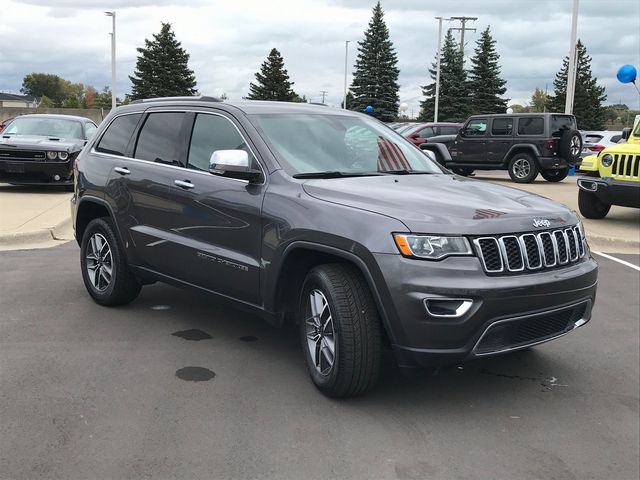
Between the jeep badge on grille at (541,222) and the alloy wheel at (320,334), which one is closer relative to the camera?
the jeep badge on grille at (541,222)

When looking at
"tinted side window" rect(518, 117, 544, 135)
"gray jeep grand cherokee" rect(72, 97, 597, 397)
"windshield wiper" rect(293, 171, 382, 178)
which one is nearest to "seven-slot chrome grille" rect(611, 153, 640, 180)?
"gray jeep grand cherokee" rect(72, 97, 597, 397)

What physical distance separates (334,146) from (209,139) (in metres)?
0.90

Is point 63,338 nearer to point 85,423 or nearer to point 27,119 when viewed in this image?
point 85,423

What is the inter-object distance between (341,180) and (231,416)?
1525mm

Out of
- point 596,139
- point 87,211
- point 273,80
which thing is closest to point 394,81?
point 273,80

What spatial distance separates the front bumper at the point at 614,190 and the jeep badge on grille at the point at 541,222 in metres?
7.13

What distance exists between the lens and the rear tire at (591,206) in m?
11.3

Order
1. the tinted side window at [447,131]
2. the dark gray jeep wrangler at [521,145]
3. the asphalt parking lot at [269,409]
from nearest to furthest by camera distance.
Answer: the asphalt parking lot at [269,409] < the dark gray jeep wrangler at [521,145] < the tinted side window at [447,131]

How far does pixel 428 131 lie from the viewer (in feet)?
77.3

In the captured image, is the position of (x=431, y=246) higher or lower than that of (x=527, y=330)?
higher

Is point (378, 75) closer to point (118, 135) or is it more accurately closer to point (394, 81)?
point (394, 81)

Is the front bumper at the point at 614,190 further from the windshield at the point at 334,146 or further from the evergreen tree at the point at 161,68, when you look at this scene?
the evergreen tree at the point at 161,68

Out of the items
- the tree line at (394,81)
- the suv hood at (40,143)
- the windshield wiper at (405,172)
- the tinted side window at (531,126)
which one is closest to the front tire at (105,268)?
the windshield wiper at (405,172)

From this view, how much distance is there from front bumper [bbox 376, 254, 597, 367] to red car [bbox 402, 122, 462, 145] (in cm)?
2013
